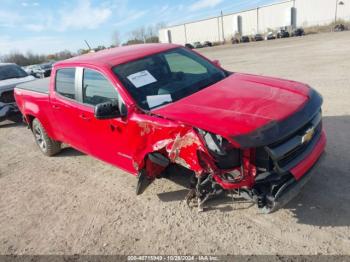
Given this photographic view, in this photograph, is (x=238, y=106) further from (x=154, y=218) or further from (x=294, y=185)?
(x=154, y=218)

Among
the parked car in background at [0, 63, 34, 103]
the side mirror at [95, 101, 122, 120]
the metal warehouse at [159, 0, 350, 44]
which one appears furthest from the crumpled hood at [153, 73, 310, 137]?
the metal warehouse at [159, 0, 350, 44]

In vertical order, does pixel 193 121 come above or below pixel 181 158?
above

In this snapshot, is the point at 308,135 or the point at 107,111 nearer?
the point at 308,135

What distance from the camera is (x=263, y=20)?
3004 inches

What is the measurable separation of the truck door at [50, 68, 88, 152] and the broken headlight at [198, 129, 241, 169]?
7.58 ft

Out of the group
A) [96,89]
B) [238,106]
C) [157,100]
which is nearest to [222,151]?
[238,106]

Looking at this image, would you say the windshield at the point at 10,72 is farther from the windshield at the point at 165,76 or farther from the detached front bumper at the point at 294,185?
the detached front bumper at the point at 294,185

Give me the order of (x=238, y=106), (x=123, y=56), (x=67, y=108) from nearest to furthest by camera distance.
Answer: (x=238, y=106)
(x=123, y=56)
(x=67, y=108)

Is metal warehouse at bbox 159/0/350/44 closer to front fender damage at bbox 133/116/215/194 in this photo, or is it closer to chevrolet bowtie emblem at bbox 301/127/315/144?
chevrolet bowtie emblem at bbox 301/127/315/144

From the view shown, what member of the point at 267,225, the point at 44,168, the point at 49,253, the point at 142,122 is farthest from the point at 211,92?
the point at 44,168

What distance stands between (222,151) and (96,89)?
212cm

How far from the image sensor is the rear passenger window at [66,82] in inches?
182

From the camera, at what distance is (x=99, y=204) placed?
414 cm

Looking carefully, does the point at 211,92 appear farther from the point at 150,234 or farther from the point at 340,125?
the point at 340,125
